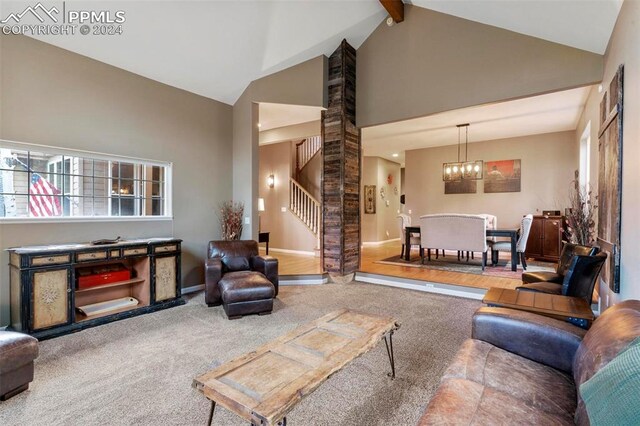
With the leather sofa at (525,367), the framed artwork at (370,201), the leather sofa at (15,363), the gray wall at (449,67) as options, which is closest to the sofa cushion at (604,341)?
the leather sofa at (525,367)

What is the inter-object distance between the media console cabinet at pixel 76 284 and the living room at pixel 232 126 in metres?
0.08

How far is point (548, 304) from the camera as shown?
86.9 inches

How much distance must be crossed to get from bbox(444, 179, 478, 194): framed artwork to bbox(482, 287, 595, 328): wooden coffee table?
5995mm

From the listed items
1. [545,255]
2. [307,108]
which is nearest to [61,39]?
[307,108]

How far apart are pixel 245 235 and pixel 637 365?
493 cm

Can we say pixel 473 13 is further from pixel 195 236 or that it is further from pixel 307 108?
pixel 195 236

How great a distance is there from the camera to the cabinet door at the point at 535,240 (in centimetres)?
650

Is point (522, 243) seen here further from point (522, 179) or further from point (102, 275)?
point (102, 275)

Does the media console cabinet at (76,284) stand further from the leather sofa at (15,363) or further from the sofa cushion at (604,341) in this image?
the sofa cushion at (604,341)

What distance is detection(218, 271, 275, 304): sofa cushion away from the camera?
3.52 m

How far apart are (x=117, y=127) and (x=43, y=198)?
47.0 inches

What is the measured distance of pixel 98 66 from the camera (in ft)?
12.4

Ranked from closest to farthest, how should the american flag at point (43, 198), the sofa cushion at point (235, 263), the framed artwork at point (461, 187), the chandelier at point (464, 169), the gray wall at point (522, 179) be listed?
the american flag at point (43, 198), the sofa cushion at point (235, 263), the chandelier at point (464, 169), the gray wall at point (522, 179), the framed artwork at point (461, 187)

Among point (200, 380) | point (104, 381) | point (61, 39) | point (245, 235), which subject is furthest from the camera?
point (245, 235)
